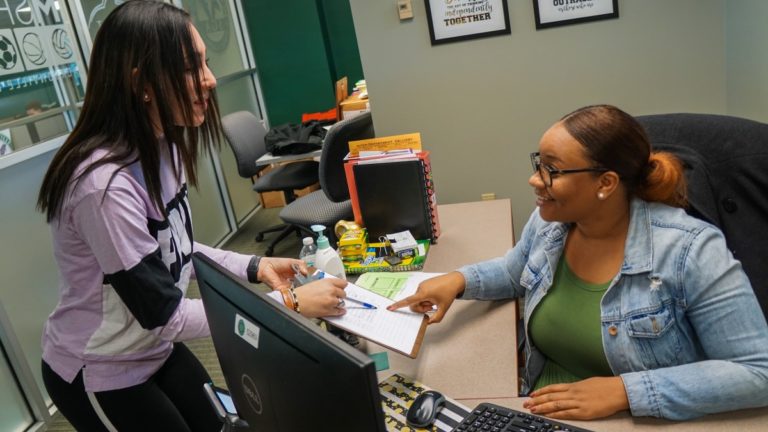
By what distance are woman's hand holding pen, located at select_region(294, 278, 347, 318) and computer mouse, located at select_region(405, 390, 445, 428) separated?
0.28 m

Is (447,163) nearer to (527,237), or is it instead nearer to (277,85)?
(527,237)

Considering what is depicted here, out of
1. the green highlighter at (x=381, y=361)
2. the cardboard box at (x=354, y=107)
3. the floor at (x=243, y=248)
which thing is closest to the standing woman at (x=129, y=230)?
the green highlighter at (x=381, y=361)

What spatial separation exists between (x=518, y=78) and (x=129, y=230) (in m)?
1.84

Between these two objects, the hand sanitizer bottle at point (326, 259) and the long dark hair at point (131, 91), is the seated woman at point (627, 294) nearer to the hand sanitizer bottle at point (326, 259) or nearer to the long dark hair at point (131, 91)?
the hand sanitizer bottle at point (326, 259)

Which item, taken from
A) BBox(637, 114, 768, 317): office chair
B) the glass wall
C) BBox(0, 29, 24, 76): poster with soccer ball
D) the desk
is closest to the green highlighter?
the desk

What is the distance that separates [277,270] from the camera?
153 cm

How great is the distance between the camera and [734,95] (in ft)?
7.25

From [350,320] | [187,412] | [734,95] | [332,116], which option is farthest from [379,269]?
[332,116]

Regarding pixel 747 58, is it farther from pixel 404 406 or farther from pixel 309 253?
pixel 404 406

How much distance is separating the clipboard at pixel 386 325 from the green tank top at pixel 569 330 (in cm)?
28

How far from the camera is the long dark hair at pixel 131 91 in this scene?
44.1 inches

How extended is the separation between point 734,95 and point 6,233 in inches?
117

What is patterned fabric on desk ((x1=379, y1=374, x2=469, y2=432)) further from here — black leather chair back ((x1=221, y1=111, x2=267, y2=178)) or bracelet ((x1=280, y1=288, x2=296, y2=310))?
black leather chair back ((x1=221, y1=111, x2=267, y2=178))

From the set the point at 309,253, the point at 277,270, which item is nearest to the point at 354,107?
the point at 309,253
